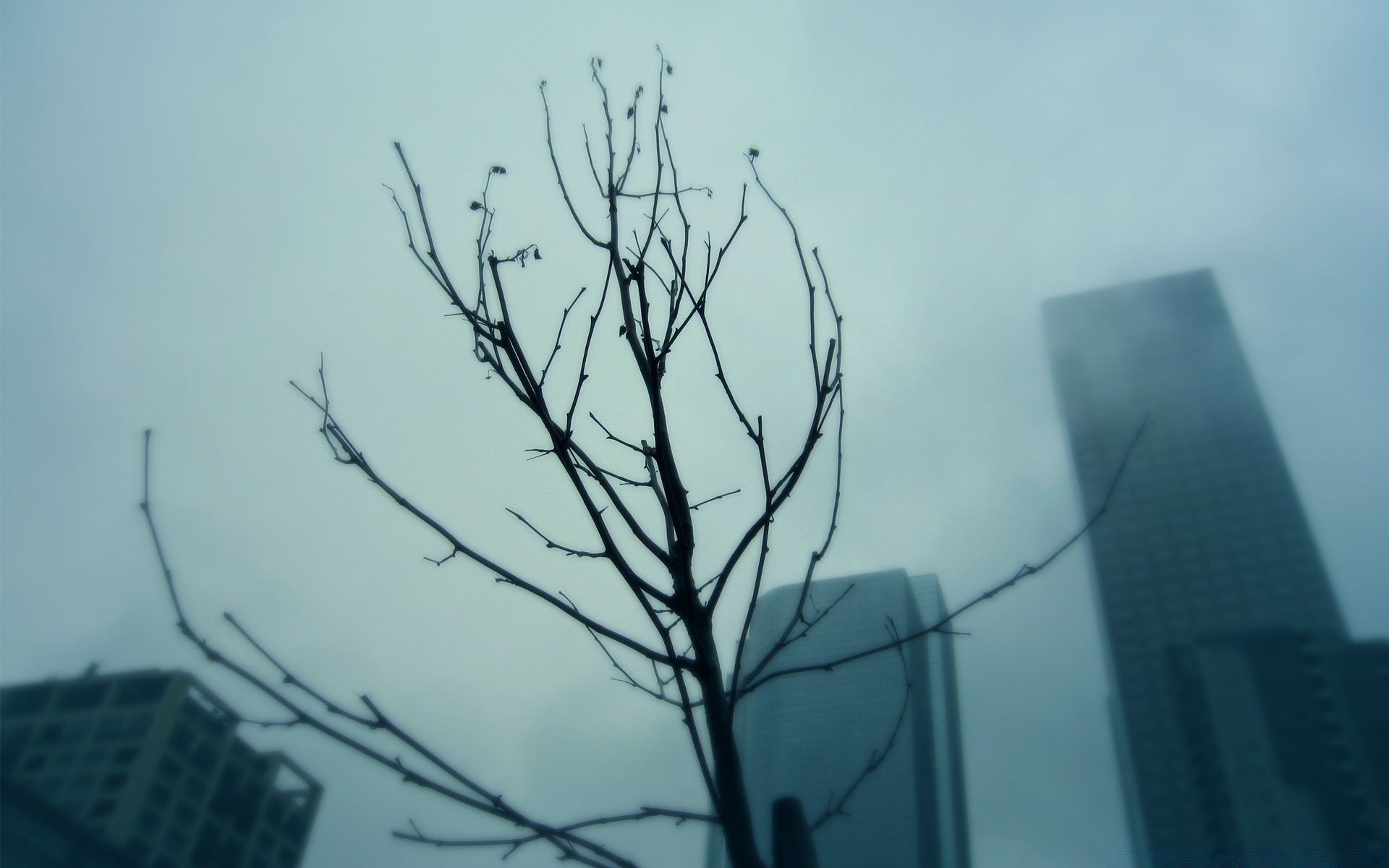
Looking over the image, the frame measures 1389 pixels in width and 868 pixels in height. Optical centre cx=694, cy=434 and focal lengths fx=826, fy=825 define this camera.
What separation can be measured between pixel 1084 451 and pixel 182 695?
170 meters

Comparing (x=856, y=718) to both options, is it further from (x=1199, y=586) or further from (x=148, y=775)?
(x=1199, y=586)

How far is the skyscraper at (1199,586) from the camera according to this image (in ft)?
287

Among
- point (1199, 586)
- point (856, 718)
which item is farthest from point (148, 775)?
point (1199, 586)

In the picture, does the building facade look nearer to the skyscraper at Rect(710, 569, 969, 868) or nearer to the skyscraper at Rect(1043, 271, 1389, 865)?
the skyscraper at Rect(710, 569, 969, 868)

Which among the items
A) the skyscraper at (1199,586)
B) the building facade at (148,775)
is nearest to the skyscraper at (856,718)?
the building facade at (148,775)

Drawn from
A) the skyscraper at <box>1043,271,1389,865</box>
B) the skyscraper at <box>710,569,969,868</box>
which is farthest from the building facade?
the skyscraper at <box>1043,271,1389,865</box>

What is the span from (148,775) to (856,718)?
602cm

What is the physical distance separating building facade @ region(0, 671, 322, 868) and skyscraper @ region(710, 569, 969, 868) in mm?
1484

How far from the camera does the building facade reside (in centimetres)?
223

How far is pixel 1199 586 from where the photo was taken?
12850 cm

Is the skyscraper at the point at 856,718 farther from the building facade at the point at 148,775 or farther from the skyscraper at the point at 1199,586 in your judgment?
the skyscraper at the point at 1199,586

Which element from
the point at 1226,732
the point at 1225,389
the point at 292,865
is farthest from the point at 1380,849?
the point at 292,865

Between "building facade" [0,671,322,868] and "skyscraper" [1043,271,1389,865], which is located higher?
"skyscraper" [1043,271,1389,865]

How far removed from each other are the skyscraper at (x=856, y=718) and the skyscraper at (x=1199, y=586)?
38.5 m
